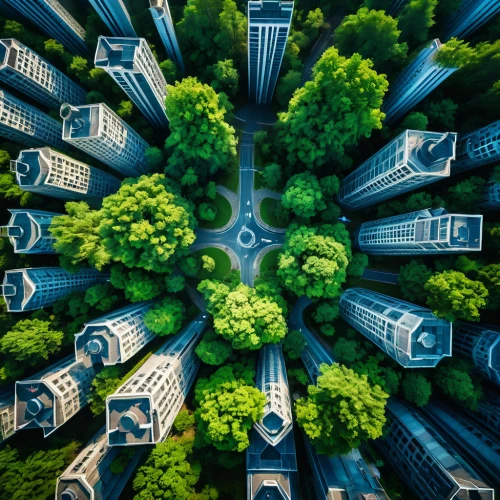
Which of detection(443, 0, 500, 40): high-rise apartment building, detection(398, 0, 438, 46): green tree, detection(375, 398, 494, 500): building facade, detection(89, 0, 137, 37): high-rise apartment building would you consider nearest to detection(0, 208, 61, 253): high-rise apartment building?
detection(89, 0, 137, 37): high-rise apartment building

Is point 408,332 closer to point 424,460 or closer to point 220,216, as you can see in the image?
point 424,460

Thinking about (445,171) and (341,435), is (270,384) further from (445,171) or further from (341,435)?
(445,171)

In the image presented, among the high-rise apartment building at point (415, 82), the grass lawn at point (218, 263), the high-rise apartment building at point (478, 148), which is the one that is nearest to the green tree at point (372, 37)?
the high-rise apartment building at point (415, 82)

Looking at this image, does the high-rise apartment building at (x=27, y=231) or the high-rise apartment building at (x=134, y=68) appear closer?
the high-rise apartment building at (x=134, y=68)

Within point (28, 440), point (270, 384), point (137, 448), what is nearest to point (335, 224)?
point (270, 384)

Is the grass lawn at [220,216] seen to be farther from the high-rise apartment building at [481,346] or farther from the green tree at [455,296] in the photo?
the high-rise apartment building at [481,346]

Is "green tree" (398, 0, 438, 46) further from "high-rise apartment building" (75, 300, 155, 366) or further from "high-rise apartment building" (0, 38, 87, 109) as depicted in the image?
"high-rise apartment building" (75, 300, 155, 366)
